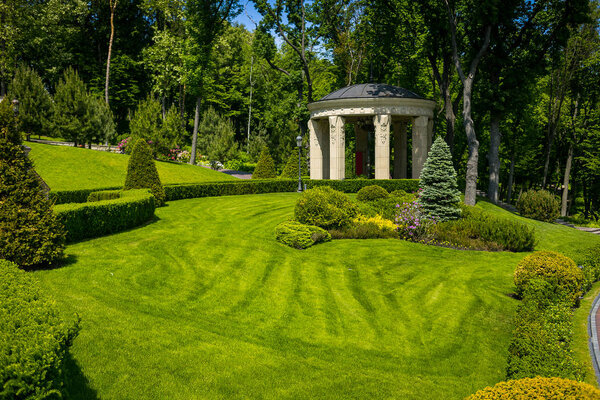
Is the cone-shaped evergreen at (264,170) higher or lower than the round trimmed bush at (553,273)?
higher

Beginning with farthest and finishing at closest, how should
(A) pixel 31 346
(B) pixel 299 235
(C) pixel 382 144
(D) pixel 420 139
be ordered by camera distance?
(D) pixel 420 139, (C) pixel 382 144, (B) pixel 299 235, (A) pixel 31 346

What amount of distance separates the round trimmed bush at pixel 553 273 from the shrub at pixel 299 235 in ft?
25.5

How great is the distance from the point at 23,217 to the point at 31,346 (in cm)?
793

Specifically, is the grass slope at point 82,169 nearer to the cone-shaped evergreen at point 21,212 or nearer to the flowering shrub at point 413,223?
the cone-shaped evergreen at point 21,212

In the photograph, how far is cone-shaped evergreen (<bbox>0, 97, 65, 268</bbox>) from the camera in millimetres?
10812

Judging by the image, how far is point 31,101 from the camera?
1288 inches

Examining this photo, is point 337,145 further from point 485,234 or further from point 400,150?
point 485,234

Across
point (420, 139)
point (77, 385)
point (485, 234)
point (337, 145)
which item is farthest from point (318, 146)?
point (77, 385)

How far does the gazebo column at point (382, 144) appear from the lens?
109 feet

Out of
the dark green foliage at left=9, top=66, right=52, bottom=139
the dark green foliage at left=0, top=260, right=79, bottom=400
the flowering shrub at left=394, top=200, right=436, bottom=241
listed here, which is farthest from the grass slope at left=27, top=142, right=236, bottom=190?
the dark green foliage at left=0, top=260, right=79, bottom=400

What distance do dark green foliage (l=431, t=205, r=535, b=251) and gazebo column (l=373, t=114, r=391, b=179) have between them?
15.4 metres

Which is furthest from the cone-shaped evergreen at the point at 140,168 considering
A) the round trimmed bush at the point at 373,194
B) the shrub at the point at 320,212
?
the round trimmed bush at the point at 373,194

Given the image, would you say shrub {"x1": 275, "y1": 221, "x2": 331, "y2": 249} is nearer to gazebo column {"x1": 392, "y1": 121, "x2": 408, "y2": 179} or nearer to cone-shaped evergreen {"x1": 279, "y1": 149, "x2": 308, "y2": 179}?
cone-shaped evergreen {"x1": 279, "y1": 149, "x2": 308, "y2": 179}

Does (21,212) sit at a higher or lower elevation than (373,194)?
higher
